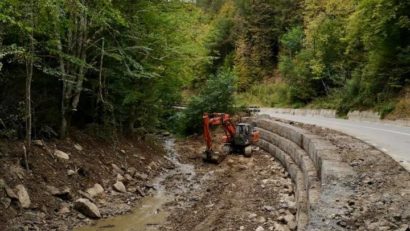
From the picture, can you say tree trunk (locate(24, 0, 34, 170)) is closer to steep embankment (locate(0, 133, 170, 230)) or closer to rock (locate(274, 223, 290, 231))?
steep embankment (locate(0, 133, 170, 230))

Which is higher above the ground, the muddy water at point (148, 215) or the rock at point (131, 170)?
the rock at point (131, 170)

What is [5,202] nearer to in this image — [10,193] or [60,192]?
[10,193]

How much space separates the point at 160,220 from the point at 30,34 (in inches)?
196

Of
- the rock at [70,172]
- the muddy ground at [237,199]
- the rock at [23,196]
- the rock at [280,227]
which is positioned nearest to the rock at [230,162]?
the muddy ground at [237,199]

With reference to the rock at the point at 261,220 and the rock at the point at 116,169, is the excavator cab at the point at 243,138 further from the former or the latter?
the rock at the point at 261,220

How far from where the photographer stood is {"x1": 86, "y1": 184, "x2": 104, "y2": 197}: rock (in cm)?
1035

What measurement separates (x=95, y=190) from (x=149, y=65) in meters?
5.24

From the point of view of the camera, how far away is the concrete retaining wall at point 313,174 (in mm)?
5844

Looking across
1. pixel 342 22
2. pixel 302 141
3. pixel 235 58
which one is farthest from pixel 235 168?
pixel 235 58

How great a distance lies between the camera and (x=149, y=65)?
47.1 ft

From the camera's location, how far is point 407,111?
1866cm

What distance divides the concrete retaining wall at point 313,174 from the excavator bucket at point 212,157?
2166mm

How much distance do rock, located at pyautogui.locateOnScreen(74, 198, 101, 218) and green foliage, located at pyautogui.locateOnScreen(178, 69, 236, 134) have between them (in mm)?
14014

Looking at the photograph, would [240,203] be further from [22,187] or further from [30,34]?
[30,34]
